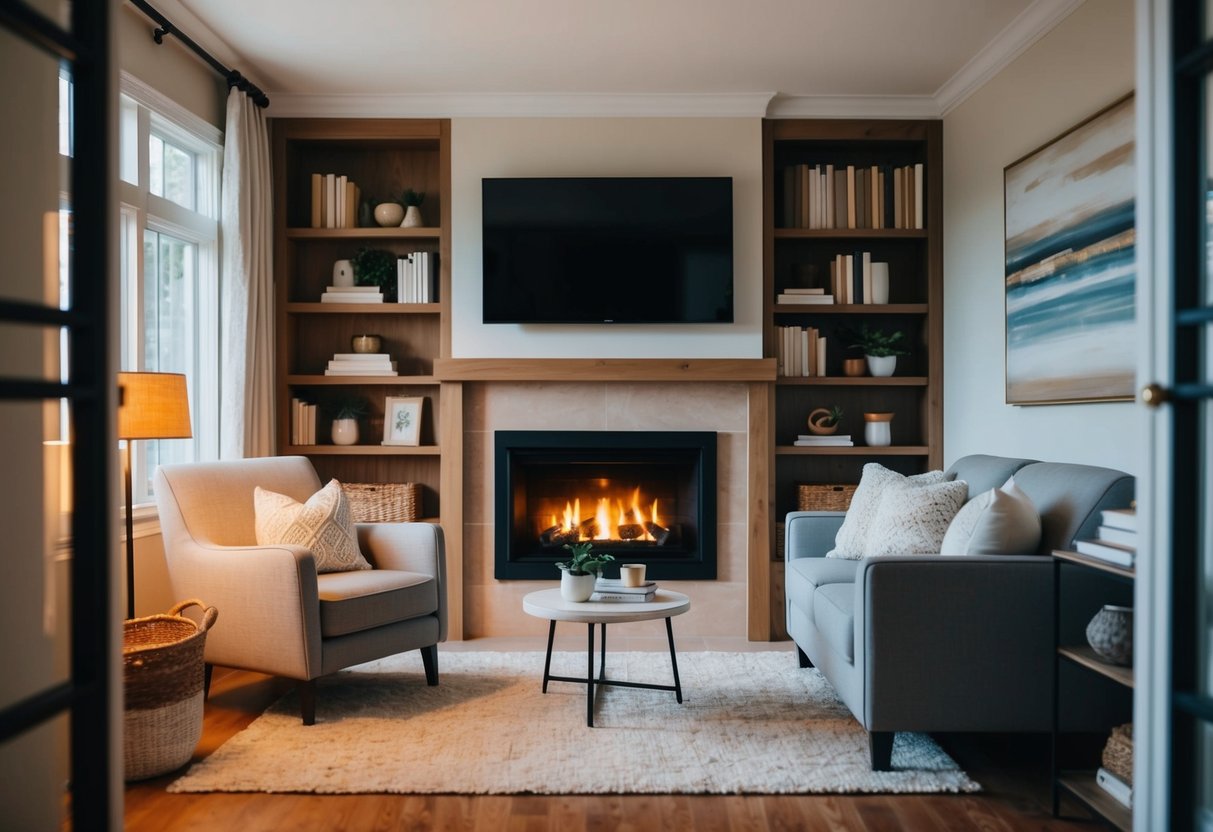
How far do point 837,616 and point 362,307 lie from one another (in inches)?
113

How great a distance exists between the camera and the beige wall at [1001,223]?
3137 millimetres

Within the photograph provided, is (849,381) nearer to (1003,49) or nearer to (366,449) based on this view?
(1003,49)

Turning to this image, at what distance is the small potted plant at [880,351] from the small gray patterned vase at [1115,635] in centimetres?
251

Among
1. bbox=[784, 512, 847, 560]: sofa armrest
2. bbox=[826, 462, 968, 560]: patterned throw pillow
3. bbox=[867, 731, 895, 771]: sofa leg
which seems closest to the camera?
bbox=[867, 731, 895, 771]: sofa leg

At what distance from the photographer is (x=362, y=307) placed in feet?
15.4

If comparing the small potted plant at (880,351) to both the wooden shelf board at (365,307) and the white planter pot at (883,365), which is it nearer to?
the white planter pot at (883,365)

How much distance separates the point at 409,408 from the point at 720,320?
5.32ft

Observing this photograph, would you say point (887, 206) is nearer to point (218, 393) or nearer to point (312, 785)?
point (218, 393)

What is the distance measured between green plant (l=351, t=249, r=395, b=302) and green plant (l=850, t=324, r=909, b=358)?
7.86 ft

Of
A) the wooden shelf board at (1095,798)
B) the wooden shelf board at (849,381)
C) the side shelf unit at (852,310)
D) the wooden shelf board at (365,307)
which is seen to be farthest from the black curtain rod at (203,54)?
the wooden shelf board at (1095,798)

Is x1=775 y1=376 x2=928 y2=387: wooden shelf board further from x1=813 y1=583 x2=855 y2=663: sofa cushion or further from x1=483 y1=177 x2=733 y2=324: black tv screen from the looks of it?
x1=813 y1=583 x2=855 y2=663: sofa cushion

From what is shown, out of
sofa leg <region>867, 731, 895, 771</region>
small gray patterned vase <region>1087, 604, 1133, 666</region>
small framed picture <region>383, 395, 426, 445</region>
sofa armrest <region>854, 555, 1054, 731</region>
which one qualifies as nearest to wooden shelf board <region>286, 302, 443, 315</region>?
small framed picture <region>383, 395, 426, 445</region>

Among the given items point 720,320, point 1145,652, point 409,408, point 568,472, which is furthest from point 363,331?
point 1145,652

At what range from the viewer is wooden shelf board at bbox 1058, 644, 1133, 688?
7.08 feet
